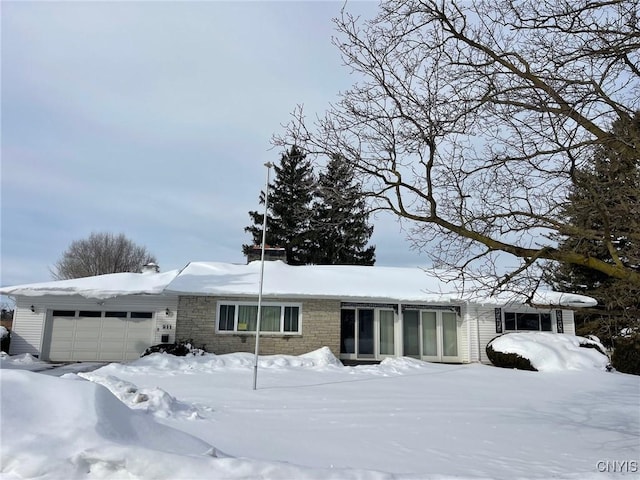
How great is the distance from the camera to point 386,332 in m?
19.2

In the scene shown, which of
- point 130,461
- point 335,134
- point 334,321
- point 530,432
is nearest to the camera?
point 130,461

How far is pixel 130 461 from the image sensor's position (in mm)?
3014

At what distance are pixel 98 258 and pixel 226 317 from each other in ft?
101

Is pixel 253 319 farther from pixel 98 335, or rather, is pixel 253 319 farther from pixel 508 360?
pixel 508 360

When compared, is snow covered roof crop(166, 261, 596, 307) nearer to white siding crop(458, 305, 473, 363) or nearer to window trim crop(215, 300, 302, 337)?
window trim crop(215, 300, 302, 337)

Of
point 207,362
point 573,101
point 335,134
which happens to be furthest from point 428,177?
point 207,362

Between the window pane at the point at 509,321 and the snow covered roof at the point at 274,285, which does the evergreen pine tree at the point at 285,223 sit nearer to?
the snow covered roof at the point at 274,285

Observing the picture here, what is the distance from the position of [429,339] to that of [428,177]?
1443 centimetres

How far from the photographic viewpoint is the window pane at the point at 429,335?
761 inches

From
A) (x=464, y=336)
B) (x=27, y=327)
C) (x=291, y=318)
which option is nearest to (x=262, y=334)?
(x=291, y=318)

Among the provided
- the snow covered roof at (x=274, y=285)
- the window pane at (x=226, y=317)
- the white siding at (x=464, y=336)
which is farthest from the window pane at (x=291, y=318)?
the white siding at (x=464, y=336)

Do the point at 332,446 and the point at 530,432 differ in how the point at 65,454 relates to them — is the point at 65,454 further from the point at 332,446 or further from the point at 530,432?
the point at 530,432

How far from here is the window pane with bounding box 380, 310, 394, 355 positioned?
1906 cm

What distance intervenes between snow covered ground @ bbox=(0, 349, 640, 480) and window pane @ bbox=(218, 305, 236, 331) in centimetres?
205
